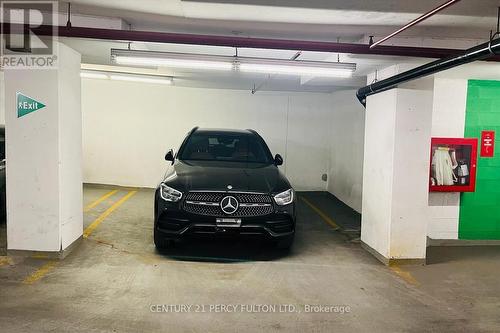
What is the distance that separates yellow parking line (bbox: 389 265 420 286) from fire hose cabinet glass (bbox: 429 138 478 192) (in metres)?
1.56

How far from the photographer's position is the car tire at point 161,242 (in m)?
5.47

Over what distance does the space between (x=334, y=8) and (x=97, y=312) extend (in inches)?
141

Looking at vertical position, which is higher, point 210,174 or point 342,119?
point 342,119

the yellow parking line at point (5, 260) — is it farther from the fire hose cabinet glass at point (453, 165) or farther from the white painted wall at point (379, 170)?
the fire hose cabinet glass at point (453, 165)

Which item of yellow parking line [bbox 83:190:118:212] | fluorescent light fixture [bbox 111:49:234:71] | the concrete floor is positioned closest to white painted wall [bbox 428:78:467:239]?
the concrete floor

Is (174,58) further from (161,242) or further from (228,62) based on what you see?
(161,242)

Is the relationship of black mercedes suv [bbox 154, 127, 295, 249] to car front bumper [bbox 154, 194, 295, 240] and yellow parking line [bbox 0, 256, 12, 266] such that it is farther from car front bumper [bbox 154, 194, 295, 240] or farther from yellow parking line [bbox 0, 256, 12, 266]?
yellow parking line [bbox 0, 256, 12, 266]

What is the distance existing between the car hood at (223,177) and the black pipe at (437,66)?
5.76ft

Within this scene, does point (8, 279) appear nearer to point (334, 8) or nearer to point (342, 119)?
point (334, 8)

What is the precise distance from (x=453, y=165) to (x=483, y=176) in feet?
2.33

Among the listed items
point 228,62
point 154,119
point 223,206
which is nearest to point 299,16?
point 228,62

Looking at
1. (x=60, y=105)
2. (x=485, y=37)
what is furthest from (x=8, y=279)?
(x=485, y=37)

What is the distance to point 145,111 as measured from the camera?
10617 mm

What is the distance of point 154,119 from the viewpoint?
1064cm
